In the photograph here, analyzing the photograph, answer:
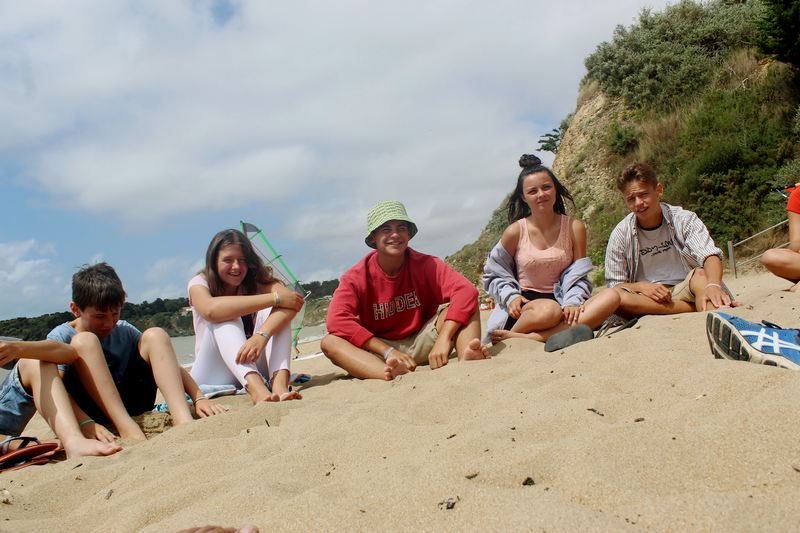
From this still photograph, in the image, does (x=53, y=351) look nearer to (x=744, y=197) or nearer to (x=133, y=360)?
(x=133, y=360)

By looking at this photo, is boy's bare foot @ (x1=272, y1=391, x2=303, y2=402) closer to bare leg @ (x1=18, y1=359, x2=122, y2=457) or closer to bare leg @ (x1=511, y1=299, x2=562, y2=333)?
bare leg @ (x1=18, y1=359, x2=122, y2=457)

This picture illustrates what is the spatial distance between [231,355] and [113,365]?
70 cm

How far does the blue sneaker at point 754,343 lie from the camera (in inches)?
87.1

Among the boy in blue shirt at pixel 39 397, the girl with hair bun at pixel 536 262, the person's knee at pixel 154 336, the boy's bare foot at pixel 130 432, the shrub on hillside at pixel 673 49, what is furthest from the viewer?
the shrub on hillside at pixel 673 49

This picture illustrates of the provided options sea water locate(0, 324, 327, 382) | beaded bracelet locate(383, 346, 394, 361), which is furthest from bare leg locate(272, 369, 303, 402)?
sea water locate(0, 324, 327, 382)

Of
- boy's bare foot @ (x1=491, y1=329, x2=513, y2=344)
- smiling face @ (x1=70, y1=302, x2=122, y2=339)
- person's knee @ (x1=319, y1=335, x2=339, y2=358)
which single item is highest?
smiling face @ (x1=70, y1=302, x2=122, y2=339)

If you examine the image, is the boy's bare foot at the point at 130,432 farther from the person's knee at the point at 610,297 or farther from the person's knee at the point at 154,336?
the person's knee at the point at 610,297

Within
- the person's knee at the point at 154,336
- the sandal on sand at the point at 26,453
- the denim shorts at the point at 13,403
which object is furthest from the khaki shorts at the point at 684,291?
the denim shorts at the point at 13,403

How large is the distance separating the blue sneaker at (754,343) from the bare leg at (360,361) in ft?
6.03

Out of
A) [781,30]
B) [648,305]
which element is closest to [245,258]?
[648,305]

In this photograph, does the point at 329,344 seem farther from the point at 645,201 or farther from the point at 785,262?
the point at 785,262

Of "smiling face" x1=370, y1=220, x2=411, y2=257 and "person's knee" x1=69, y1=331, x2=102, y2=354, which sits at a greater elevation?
"smiling face" x1=370, y1=220, x2=411, y2=257

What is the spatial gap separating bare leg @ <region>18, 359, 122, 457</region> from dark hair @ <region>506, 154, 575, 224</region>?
341 centimetres

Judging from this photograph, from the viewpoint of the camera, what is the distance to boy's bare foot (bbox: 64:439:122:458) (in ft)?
9.22
